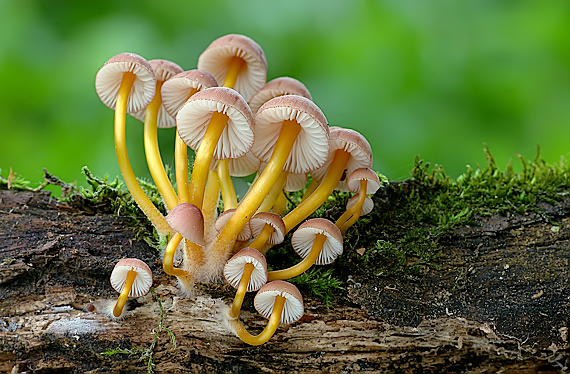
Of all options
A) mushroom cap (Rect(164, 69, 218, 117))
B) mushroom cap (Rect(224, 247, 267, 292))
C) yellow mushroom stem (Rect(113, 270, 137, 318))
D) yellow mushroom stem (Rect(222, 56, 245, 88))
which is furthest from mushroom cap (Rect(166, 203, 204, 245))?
yellow mushroom stem (Rect(222, 56, 245, 88))

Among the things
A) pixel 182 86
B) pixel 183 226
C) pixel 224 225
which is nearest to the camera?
pixel 183 226

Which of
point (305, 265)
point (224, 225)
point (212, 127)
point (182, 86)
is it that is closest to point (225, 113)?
point (212, 127)

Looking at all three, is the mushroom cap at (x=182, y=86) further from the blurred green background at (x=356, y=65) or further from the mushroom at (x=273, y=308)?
the blurred green background at (x=356, y=65)

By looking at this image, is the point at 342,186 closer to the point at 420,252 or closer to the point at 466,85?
the point at 420,252

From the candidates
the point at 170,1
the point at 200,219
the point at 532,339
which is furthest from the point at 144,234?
the point at 170,1

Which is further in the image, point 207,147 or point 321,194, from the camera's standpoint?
point 321,194

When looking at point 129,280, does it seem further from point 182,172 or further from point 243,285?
point 182,172
